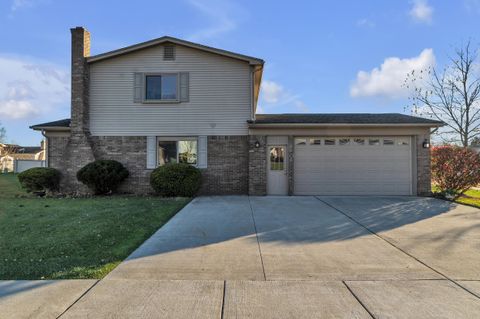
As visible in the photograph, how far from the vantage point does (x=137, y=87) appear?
46.5ft

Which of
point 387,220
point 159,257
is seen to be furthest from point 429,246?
point 159,257

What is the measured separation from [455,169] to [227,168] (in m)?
8.90

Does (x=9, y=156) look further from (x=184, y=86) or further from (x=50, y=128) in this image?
(x=184, y=86)

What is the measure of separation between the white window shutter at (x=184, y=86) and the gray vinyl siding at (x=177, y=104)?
0.42 ft

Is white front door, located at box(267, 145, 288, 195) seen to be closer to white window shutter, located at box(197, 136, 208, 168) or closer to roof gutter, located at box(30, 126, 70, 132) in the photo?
white window shutter, located at box(197, 136, 208, 168)

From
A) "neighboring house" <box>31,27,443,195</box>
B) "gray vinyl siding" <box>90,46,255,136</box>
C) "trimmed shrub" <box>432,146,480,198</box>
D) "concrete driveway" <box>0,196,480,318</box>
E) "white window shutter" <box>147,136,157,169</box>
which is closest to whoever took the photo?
"concrete driveway" <box>0,196,480,318</box>

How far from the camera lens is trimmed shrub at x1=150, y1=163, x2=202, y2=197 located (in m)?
12.6

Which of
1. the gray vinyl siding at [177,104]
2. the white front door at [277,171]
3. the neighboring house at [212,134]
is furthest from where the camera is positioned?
the gray vinyl siding at [177,104]

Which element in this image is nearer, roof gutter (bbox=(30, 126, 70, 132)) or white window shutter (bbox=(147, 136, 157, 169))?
white window shutter (bbox=(147, 136, 157, 169))

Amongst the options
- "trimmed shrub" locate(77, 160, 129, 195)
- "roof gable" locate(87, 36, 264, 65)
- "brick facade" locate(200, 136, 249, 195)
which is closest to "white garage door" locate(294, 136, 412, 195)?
"brick facade" locate(200, 136, 249, 195)

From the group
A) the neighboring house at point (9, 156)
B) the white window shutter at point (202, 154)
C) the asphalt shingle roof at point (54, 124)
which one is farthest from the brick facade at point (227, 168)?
the neighboring house at point (9, 156)

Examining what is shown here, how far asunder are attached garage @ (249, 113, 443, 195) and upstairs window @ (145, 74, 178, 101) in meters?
3.64

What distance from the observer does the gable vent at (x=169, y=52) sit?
14294mm

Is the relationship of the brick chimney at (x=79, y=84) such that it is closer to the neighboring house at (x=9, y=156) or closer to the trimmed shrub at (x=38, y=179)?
the trimmed shrub at (x=38, y=179)
